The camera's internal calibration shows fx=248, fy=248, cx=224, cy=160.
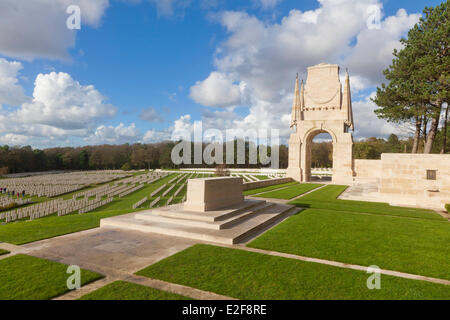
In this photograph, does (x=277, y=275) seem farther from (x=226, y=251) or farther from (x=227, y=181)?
(x=227, y=181)

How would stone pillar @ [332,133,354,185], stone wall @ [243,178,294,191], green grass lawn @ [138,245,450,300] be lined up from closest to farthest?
green grass lawn @ [138,245,450,300], stone wall @ [243,178,294,191], stone pillar @ [332,133,354,185]

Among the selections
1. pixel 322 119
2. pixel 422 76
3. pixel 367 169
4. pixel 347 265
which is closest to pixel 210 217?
pixel 347 265

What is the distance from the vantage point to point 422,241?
7.08 m

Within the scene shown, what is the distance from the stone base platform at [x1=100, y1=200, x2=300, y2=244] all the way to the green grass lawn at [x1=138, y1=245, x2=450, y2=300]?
4.56 ft

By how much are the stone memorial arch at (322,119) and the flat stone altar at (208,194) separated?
22.1m

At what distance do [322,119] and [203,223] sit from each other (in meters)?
26.4

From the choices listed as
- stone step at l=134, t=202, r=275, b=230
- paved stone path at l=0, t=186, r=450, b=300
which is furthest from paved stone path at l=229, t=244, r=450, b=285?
stone step at l=134, t=202, r=275, b=230

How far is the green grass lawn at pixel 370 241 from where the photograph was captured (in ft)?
18.3

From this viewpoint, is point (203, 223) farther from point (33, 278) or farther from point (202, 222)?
point (33, 278)

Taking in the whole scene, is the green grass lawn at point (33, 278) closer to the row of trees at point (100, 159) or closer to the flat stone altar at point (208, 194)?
the flat stone altar at point (208, 194)

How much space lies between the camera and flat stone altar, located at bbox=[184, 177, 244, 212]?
29.2 feet

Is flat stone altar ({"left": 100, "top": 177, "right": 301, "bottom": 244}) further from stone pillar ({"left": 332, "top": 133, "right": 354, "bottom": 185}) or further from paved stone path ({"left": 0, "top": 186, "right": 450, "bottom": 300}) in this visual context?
stone pillar ({"left": 332, "top": 133, "right": 354, "bottom": 185})

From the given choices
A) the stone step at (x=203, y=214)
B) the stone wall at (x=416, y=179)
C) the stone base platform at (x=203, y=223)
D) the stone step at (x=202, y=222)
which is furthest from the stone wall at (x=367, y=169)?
the stone step at (x=203, y=214)
